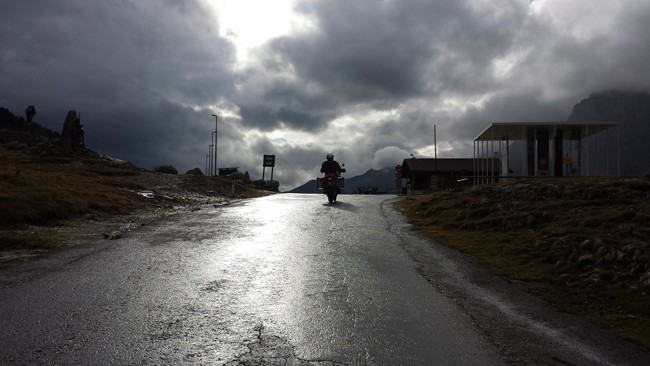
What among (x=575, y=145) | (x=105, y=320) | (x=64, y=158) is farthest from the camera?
(x=64, y=158)

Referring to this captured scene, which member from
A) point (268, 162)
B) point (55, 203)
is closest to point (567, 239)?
point (55, 203)

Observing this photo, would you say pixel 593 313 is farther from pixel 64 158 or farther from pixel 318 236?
pixel 64 158

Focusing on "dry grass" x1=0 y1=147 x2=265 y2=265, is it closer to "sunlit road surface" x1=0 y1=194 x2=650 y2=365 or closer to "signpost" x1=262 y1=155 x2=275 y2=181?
"sunlit road surface" x1=0 y1=194 x2=650 y2=365

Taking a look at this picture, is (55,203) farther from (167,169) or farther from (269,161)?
(167,169)

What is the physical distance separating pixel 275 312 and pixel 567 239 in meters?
6.82

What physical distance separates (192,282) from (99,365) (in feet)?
9.95

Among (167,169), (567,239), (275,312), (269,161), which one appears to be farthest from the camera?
(269,161)

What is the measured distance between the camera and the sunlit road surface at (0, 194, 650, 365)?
14.9 feet

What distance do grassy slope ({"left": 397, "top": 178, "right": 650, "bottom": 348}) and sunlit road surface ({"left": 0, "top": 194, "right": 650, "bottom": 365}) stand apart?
748 mm

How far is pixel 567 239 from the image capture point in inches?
384

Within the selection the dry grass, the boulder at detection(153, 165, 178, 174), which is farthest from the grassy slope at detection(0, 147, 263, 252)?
the boulder at detection(153, 165, 178, 174)

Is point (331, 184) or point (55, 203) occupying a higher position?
point (331, 184)

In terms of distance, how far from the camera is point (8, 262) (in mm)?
8773

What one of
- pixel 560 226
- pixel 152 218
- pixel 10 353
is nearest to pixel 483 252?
pixel 560 226
